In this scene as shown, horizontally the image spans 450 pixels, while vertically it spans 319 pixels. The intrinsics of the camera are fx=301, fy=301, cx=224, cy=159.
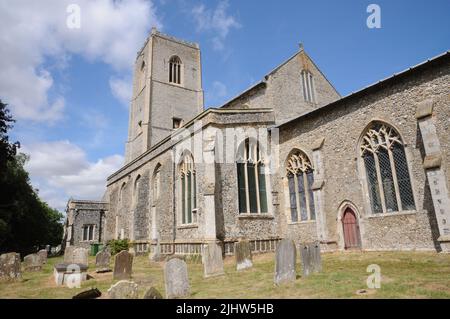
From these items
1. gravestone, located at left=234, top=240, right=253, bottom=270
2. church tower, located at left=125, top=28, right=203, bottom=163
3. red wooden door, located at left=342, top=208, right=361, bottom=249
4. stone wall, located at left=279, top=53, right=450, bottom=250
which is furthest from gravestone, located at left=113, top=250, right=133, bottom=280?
church tower, located at left=125, top=28, right=203, bottom=163

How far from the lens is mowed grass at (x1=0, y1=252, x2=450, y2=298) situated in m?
6.18

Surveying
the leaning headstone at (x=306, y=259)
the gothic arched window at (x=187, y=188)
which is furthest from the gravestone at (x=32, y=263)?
the leaning headstone at (x=306, y=259)

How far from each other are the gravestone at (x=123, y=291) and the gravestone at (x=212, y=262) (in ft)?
12.6

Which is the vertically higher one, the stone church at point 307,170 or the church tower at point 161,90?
the church tower at point 161,90

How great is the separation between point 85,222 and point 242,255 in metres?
24.4

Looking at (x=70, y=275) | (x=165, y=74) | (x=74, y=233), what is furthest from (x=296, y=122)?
(x=74, y=233)

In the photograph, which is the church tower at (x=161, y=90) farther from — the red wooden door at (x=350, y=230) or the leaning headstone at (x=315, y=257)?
the leaning headstone at (x=315, y=257)

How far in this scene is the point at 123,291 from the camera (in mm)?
5992

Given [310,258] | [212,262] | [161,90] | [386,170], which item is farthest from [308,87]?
[161,90]

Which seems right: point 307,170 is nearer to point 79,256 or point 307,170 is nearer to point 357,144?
point 357,144

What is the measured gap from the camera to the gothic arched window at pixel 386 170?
11.8 m

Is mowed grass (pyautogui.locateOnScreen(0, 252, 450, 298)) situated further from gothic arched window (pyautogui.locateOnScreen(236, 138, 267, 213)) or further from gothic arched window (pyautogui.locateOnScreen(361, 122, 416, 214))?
gothic arched window (pyautogui.locateOnScreen(236, 138, 267, 213))

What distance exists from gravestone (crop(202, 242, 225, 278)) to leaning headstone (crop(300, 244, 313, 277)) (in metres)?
2.85
